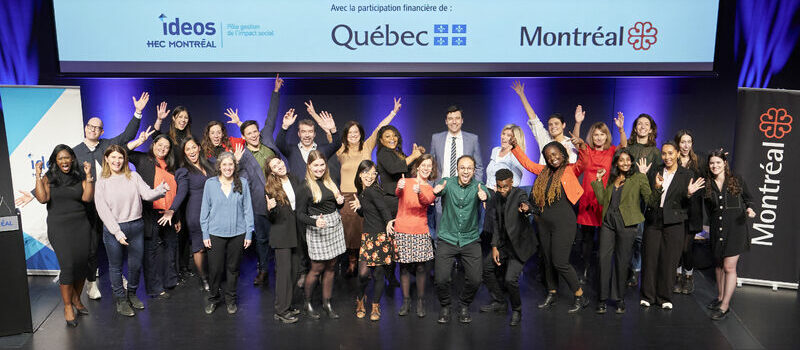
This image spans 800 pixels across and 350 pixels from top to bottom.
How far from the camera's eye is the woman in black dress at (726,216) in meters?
5.23

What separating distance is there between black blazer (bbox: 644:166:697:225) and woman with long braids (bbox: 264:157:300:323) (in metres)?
2.86

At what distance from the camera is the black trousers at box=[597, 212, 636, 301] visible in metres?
5.32

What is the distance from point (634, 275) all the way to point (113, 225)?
4.57m

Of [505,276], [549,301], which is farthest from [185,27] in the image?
[549,301]

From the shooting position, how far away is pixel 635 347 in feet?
15.8

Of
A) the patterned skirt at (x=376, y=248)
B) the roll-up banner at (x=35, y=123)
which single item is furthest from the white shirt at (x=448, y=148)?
the roll-up banner at (x=35, y=123)

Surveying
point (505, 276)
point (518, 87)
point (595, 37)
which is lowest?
point (505, 276)

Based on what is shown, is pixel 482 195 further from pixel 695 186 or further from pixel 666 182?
pixel 695 186

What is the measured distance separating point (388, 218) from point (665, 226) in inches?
90.5

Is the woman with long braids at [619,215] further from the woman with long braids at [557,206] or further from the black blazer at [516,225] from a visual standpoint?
the black blazer at [516,225]

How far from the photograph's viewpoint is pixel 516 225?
5.08m

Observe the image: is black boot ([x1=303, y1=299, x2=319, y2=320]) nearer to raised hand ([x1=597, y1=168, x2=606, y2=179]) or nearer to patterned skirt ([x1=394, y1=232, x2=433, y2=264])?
patterned skirt ([x1=394, y1=232, x2=433, y2=264])

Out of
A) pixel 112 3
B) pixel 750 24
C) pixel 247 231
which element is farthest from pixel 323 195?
pixel 750 24

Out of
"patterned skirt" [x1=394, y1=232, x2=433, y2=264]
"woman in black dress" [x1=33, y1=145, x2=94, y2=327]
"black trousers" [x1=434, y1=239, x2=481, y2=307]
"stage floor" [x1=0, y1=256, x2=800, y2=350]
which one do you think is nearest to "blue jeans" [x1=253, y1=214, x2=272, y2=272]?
"stage floor" [x1=0, y1=256, x2=800, y2=350]
